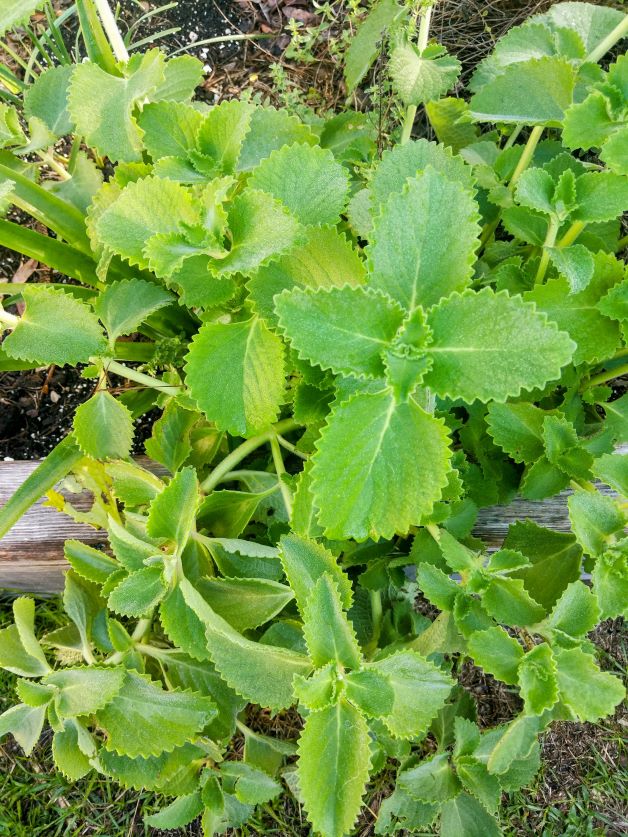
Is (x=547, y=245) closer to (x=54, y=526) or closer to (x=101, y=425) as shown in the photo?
(x=101, y=425)

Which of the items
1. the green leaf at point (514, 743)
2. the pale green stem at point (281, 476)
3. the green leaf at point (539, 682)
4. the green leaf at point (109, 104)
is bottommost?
the green leaf at point (514, 743)

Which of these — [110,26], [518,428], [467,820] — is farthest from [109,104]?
[467,820]

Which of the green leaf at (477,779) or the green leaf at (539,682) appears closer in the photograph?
the green leaf at (539,682)

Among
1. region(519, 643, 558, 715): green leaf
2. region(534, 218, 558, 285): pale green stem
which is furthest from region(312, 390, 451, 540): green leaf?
region(534, 218, 558, 285): pale green stem

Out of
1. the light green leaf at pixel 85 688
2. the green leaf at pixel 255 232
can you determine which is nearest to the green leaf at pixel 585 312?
the green leaf at pixel 255 232

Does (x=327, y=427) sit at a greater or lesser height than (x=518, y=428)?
greater

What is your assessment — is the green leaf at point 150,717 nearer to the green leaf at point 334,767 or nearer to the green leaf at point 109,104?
the green leaf at point 334,767

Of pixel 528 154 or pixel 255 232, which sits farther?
pixel 528 154

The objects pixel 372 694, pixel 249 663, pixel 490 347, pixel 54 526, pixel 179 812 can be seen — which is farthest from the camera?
pixel 54 526
